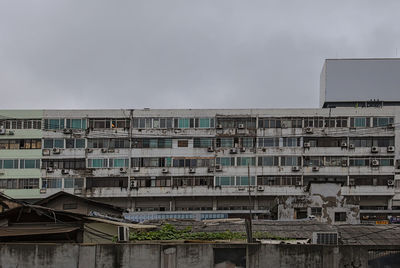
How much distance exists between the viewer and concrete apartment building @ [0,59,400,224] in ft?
171

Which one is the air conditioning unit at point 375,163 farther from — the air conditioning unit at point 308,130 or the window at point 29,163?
the window at point 29,163

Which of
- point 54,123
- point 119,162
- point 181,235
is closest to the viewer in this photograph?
point 181,235

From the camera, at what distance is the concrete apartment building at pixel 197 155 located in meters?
52.2

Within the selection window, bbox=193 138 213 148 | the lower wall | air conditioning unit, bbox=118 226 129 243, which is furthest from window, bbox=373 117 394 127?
air conditioning unit, bbox=118 226 129 243

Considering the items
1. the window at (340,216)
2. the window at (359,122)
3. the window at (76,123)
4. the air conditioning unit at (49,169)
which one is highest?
the window at (359,122)

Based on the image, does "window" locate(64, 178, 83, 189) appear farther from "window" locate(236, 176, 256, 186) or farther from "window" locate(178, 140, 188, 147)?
"window" locate(236, 176, 256, 186)

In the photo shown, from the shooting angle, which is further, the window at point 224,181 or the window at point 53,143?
the window at point 53,143

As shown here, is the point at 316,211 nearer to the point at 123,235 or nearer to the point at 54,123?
the point at 123,235

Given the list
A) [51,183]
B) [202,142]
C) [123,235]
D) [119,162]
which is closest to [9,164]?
[51,183]

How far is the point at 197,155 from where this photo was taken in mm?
52969

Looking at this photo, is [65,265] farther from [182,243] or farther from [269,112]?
[269,112]

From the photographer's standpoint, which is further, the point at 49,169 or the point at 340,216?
the point at 49,169

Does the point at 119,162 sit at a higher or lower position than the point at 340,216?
higher

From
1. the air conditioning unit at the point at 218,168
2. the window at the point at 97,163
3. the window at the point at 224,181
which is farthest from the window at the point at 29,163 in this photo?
the window at the point at 224,181
